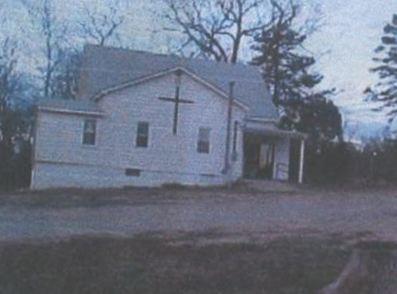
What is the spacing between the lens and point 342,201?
30797 mm

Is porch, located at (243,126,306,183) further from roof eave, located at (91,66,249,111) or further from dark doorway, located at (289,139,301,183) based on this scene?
roof eave, located at (91,66,249,111)

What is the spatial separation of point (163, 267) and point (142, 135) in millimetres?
28651

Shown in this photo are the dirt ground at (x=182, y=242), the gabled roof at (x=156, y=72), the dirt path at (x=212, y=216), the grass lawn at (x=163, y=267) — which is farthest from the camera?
the gabled roof at (x=156, y=72)

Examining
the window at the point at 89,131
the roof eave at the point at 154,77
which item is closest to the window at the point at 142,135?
the roof eave at the point at 154,77

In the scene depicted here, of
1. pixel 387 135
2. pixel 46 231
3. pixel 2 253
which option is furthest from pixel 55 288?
pixel 387 135

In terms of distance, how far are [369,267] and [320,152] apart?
139 feet

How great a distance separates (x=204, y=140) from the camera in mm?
43219

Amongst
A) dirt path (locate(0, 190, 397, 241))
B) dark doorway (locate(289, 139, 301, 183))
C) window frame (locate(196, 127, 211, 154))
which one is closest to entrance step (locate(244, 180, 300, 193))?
window frame (locate(196, 127, 211, 154))

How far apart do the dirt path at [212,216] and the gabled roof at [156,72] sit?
1221 cm

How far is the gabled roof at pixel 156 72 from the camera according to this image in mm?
44188

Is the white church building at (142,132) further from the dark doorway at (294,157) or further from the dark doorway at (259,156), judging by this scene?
the dark doorway at (294,157)

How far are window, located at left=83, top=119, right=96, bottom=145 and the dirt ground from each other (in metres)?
10.5

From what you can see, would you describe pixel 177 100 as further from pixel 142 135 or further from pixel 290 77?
pixel 290 77

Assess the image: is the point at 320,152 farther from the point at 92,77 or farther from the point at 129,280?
the point at 129,280
